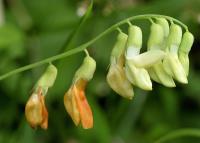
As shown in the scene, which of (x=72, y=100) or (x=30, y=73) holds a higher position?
(x=72, y=100)

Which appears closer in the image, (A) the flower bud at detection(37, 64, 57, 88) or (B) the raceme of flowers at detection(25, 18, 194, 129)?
(B) the raceme of flowers at detection(25, 18, 194, 129)

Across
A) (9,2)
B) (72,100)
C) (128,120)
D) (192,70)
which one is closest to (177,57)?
(72,100)

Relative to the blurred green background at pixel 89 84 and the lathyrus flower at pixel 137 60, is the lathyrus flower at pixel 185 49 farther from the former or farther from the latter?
the blurred green background at pixel 89 84

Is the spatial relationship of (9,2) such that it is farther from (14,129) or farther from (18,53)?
(14,129)

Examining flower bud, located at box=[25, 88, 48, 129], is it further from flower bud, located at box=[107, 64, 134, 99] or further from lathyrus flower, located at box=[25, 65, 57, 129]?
flower bud, located at box=[107, 64, 134, 99]

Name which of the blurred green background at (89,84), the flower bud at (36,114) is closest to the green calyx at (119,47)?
the flower bud at (36,114)

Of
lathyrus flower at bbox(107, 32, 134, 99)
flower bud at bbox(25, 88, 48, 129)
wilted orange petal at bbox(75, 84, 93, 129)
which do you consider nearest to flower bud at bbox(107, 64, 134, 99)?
lathyrus flower at bbox(107, 32, 134, 99)

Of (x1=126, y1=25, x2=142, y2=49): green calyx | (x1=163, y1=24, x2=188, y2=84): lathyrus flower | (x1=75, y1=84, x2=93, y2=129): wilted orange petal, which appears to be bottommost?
(x1=75, y1=84, x2=93, y2=129): wilted orange petal
